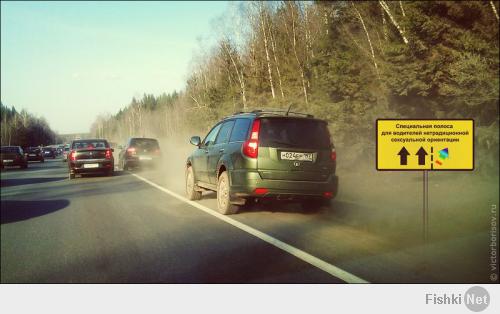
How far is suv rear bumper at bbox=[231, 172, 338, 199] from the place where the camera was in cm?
795

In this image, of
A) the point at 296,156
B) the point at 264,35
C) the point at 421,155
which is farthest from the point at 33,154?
the point at 421,155

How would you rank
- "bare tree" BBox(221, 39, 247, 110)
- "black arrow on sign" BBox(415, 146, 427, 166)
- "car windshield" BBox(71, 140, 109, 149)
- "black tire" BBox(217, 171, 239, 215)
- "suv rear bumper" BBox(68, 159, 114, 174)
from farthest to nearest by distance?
"bare tree" BBox(221, 39, 247, 110) < "car windshield" BBox(71, 140, 109, 149) < "suv rear bumper" BBox(68, 159, 114, 174) < "black tire" BBox(217, 171, 239, 215) < "black arrow on sign" BBox(415, 146, 427, 166)

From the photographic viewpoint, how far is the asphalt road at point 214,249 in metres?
4.75

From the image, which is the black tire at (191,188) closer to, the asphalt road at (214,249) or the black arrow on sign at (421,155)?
the asphalt road at (214,249)

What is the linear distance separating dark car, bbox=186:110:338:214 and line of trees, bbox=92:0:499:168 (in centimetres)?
377

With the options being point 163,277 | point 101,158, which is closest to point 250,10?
point 101,158

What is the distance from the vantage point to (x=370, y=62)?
64.9 feet

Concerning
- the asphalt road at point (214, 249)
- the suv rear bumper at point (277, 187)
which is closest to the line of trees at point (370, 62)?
the suv rear bumper at point (277, 187)

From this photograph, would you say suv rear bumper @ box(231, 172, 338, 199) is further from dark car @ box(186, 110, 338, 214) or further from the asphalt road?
the asphalt road

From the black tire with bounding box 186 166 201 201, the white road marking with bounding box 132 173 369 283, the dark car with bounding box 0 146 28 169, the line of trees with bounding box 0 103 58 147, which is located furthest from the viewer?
the line of trees with bounding box 0 103 58 147

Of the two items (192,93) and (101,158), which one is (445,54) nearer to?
(101,158)

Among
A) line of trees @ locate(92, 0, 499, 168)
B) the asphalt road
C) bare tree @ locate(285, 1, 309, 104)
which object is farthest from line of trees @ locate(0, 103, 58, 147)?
the asphalt road

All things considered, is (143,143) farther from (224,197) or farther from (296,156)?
(296,156)

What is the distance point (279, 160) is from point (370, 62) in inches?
522
